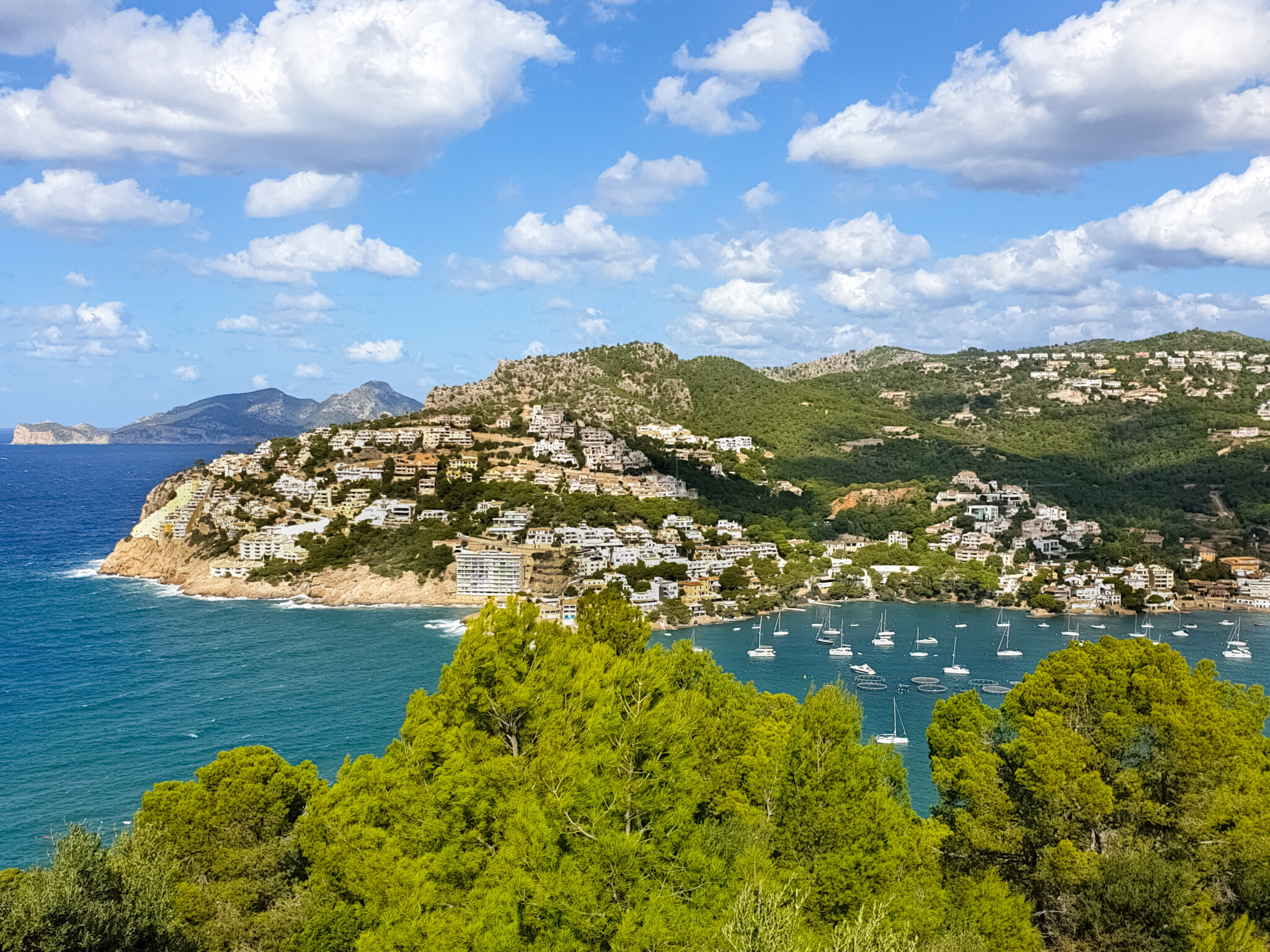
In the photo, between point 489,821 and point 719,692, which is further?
point 719,692

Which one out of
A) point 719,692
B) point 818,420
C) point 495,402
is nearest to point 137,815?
point 719,692

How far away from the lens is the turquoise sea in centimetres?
2359

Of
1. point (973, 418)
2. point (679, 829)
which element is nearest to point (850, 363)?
point (973, 418)

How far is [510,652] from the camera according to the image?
10.5m

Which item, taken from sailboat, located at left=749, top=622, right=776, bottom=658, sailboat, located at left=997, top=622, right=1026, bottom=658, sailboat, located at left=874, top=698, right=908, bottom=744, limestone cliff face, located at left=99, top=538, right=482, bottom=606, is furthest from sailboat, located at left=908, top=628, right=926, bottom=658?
limestone cliff face, located at left=99, top=538, right=482, bottom=606

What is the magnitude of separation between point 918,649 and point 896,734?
1287 centimetres

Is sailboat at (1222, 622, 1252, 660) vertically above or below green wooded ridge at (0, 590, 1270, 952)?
below

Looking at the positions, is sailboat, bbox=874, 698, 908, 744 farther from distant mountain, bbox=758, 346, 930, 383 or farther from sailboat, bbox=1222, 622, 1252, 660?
distant mountain, bbox=758, 346, 930, 383

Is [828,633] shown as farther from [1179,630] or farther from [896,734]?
[1179,630]

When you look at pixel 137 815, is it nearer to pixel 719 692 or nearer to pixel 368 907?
pixel 368 907

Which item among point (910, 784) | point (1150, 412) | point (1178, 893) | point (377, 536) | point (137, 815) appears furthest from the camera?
point (1150, 412)

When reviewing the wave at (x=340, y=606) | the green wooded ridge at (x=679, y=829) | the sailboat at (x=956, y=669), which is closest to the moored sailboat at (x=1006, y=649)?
the sailboat at (x=956, y=669)

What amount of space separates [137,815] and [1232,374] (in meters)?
96.4

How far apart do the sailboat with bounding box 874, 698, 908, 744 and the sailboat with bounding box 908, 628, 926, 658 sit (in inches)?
317
